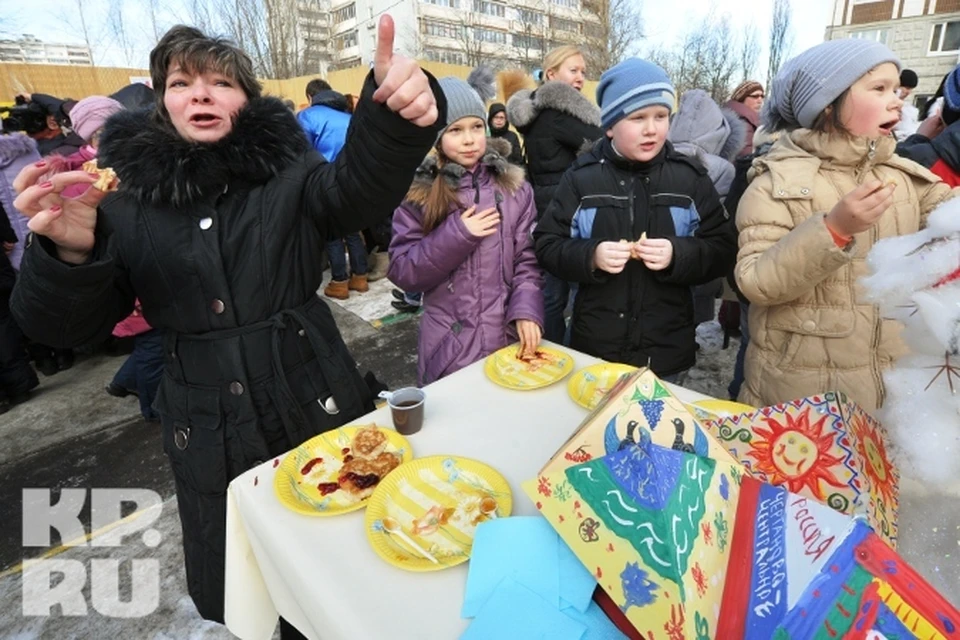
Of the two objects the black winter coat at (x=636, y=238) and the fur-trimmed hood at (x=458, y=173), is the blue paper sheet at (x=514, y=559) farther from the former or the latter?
the fur-trimmed hood at (x=458, y=173)

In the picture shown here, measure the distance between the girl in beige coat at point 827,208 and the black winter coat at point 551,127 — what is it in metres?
2.10

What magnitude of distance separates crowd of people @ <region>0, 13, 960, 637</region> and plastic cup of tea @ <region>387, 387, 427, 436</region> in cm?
28

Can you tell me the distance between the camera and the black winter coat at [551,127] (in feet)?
12.4

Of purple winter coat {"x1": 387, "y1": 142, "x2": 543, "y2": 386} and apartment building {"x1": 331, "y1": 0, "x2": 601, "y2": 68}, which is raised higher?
apartment building {"x1": 331, "y1": 0, "x2": 601, "y2": 68}

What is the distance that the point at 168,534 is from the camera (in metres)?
2.45

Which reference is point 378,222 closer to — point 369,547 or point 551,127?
point 369,547

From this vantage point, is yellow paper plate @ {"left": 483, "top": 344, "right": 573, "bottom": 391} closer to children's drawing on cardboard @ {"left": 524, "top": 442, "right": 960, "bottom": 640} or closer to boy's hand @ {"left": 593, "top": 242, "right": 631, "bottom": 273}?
boy's hand @ {"left": 593, "top": 242, "right": 631, "bottom": 273}

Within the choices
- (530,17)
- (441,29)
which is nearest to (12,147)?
(530,17)

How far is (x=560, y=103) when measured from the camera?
380cm

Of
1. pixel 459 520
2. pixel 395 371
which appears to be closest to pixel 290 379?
pixel 459 520

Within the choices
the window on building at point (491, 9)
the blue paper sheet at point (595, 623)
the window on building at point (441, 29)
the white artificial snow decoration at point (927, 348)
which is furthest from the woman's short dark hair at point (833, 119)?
the window on building at point (491, 9)

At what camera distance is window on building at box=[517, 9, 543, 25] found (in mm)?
27772

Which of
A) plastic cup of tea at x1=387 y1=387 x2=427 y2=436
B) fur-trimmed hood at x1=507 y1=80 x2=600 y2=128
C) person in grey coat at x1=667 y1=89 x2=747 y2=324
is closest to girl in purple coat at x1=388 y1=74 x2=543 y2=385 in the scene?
plastic cup of tea at x1=387 y1=387 x2=427 y2=436

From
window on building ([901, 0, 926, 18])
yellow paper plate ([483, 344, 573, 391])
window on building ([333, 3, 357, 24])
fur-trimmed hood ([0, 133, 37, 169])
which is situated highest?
window on building ([333, 3, 357, 24])
